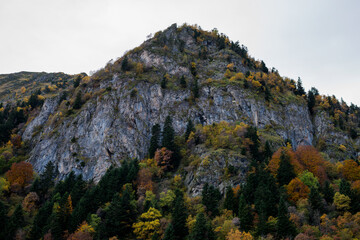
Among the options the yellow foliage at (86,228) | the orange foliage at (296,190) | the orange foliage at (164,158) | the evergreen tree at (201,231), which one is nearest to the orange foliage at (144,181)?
the orange foliage at (164,158)

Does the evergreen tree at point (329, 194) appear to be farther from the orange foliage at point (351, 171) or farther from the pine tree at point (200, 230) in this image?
the pine tree at point (200, 230)

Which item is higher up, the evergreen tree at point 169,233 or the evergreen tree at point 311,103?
the evergreen tree at point 311,103

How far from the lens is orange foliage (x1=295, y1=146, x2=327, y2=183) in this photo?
6729 cm

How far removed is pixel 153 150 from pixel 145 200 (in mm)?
28789

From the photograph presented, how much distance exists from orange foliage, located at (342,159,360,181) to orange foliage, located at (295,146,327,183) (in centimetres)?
543

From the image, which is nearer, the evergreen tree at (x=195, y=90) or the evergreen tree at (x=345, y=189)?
the evergreen tree at (x=345, y=189)

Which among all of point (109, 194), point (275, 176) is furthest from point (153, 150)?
point (275, 176)

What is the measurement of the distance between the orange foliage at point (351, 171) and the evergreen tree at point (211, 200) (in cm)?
3659

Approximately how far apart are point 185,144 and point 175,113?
23.1m

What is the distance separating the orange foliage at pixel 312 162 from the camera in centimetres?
6729

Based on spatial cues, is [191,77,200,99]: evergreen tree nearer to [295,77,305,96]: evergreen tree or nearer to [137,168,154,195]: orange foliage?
[137,168,154,195]: orange foliage

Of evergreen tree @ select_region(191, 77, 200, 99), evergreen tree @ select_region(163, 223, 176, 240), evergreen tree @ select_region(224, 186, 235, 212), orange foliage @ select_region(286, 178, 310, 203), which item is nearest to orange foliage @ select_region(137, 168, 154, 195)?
evergreen tree @ select_region(163, 223, 176, 240)

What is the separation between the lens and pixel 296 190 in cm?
5844

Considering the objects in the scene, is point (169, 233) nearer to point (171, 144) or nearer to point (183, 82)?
point (171, 144)
